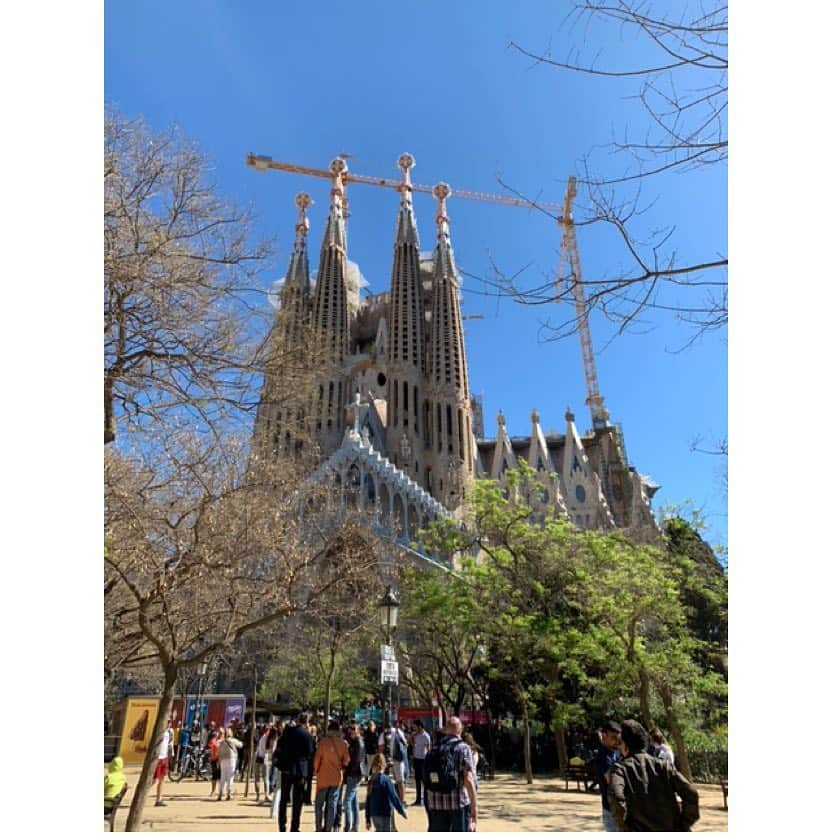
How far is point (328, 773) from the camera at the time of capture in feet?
24.4

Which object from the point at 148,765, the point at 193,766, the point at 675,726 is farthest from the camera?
the point at 193,766

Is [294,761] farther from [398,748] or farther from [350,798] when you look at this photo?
[398,748]

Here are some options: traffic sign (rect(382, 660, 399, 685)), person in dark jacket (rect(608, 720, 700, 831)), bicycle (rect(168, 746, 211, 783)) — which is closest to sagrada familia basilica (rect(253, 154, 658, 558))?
bicycle (rect(168, 746, 211, 783))

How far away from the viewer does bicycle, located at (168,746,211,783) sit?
16.8 meters

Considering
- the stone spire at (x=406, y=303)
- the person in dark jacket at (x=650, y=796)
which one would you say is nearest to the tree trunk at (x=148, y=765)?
the person in dark jacket at (x=650, y=796)

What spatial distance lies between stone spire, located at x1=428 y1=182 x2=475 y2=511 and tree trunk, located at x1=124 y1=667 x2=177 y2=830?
43302 mm

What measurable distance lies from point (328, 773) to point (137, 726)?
8921mm

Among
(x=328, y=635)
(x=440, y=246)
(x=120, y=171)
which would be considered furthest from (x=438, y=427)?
(x=120, y=171)

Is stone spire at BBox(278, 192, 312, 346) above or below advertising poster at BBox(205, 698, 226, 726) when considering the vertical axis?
above

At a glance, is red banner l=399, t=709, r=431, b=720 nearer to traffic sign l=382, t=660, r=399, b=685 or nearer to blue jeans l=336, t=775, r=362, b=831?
traffic sign l=382, t=660, r=399, b=685

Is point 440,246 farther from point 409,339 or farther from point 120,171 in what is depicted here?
point 120,171

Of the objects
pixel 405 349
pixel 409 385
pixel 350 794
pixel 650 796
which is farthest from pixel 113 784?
pixel 405 349
